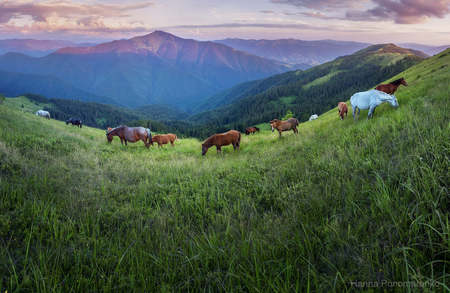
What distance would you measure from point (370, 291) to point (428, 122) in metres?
5.35

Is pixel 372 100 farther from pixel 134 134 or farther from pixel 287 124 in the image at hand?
pixel 134 134

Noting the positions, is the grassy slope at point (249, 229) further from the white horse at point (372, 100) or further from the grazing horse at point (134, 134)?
the grazing horse at point (134, 134)

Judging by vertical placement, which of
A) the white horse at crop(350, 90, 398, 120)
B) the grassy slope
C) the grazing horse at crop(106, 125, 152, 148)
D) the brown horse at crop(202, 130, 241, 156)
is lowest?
the grazing horse at crop(106, 125, 152, 148)

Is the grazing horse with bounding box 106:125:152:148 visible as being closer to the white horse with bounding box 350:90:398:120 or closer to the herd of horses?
the herd of horses

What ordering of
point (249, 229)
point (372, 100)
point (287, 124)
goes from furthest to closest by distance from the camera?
point (287, 124), point (372, 100), point (249, 229)

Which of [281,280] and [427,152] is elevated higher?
[427,152]

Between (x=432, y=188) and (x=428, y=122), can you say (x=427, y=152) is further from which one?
(x=428, y=122)

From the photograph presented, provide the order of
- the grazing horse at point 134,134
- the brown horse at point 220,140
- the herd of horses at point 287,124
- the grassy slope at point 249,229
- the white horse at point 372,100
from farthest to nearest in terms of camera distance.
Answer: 1. the grazing horse at point 134,134
2. the brown horse at point 220,140
3. the herd of horses at point 287,124
4. the white horse at point 372,100
5. the grassy slope at point 249,229

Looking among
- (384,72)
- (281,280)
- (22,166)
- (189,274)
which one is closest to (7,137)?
(22,166)

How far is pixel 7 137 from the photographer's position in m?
8.86

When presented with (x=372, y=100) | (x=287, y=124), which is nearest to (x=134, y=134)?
(x=287, y=124)

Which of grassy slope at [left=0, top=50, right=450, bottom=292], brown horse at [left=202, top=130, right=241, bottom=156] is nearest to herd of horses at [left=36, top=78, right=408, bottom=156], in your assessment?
brown horse at [left=202, top=130, right=241, bottom=156]

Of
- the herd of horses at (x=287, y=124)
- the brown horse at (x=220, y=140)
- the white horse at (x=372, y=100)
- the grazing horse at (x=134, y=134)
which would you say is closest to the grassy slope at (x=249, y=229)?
the white horse at (x=372, y=100)

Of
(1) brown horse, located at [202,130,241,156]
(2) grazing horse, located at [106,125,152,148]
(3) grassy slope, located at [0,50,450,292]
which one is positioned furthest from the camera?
(2) grazing horse, located at [106,125,152,148]
